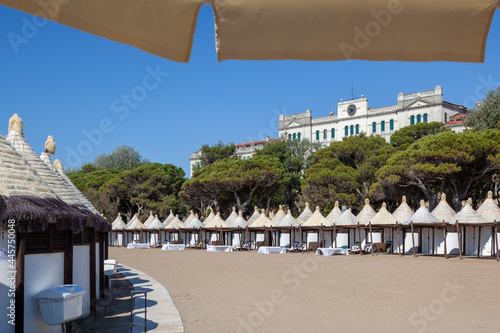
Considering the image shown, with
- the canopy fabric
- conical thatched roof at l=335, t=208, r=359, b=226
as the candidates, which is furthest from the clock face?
the canopy fabric

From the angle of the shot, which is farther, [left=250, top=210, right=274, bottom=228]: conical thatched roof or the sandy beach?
[left=250, top=210, right=274, bottom=228]: conical thatched roof

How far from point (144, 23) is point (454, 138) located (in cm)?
3637

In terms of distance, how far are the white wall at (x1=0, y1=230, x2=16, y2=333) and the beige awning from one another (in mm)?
6327

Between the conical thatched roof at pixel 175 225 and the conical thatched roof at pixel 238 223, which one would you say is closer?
the conical thatched roof at pixel 238 223

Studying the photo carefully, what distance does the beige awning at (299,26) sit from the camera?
2.22m

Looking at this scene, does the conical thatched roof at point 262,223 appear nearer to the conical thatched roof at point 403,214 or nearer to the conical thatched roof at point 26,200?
the conical thatched roof at point 403,214

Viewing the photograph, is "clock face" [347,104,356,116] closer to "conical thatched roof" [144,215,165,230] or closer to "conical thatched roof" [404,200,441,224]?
"conical thatched roof" [144,215,165,230]

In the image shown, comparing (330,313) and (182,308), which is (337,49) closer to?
(330,313)

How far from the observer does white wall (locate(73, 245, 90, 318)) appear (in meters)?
10.1

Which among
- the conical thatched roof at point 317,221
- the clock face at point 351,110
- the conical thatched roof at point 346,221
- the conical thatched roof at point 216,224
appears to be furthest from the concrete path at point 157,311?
the clock face at point 351,110

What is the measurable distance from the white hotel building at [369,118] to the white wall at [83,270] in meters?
61.6

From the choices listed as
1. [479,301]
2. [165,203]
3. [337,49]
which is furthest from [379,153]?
[337,49]

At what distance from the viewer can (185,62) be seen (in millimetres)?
2426

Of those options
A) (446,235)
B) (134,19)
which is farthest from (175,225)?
(134,19)
